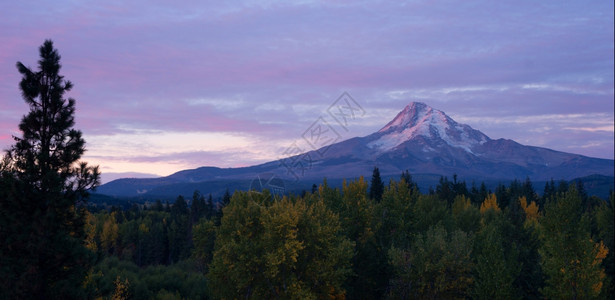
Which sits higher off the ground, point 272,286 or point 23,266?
point 23,266

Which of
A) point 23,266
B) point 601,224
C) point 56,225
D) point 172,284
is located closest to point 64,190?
point 56,225

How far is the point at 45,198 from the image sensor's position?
888 inches

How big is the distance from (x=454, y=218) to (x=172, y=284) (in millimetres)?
43733

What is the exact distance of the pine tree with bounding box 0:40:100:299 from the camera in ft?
71.2

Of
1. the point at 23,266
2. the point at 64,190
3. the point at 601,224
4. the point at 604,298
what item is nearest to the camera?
the point at 23,266

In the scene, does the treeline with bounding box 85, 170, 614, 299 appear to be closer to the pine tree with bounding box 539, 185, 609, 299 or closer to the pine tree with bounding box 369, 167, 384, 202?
the pine tree with bounding box 539, 185, 609, 299

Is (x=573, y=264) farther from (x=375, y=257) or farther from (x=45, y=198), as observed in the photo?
(x=45, y=198)

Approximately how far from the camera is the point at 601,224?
73812 millimetres

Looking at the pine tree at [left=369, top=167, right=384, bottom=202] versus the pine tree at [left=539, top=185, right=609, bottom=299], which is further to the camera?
the pine tree at [left=369, top=167, right=384, bottom=202]

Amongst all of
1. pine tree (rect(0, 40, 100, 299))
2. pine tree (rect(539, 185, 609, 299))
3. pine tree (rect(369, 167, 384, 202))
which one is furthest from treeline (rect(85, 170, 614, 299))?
pine tree (rect(369, 167, 384, 202))

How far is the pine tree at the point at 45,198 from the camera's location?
21688 mm

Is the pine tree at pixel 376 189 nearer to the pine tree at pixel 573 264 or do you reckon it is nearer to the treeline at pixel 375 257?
the treeline at pixel 375 257

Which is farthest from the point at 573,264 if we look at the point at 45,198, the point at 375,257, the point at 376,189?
the point at 376,189

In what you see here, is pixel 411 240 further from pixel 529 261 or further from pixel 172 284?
pixel 172 284
